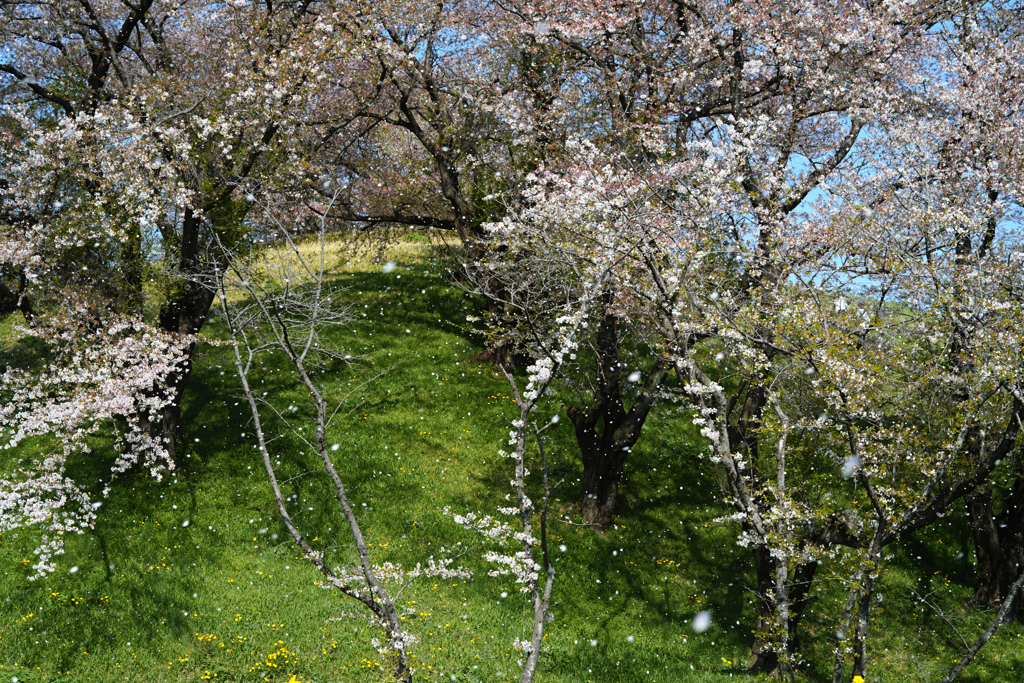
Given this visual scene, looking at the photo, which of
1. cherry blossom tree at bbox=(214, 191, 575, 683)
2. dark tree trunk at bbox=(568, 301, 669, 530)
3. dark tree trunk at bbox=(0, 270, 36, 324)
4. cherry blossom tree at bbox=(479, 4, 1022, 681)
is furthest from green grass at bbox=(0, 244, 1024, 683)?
dark tree trunk at bbox=(0, 270, 36, 324)

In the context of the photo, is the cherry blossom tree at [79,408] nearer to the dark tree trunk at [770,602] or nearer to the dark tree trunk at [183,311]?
the dark tree trunk at [183,311]

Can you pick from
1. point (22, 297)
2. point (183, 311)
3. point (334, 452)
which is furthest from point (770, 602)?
point (22, 297)

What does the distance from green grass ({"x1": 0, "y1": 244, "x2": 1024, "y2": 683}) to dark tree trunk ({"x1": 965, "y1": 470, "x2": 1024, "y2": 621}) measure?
553 mm

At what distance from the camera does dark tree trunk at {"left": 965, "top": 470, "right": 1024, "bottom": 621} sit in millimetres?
13609

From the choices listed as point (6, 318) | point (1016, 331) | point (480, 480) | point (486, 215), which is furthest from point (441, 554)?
point (6, 318)

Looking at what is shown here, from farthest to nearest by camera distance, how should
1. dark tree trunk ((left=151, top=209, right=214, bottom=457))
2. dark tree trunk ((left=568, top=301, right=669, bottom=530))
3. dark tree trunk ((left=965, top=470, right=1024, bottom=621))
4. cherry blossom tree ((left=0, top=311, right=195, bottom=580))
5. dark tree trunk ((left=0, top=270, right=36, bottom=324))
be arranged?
dark tree trunk ((left=0, top=270, right=36, bottom=324))
dark tree trunk ((left=151, top=209, right=214, bottom=457))
dark tree trunk ((left=568, top=301, right=669, bottom=530))
dark tree trunk ((left=965, top=470, right=1024, bottom=621))
cherry blossom tree ((left=0, top=311, right=195, bottom=580))

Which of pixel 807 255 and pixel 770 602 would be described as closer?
pixel 770 602

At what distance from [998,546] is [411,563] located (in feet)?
35.8

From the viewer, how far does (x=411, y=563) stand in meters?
13.2

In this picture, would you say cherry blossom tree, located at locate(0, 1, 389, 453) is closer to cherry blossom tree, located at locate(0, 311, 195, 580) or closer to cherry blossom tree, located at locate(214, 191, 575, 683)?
cherry blossom tree, located at locate(0, 311, 195, 580)

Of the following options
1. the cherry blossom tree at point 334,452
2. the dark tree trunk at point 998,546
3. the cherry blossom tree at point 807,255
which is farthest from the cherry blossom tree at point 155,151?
the dark tree trunk at point 998,546

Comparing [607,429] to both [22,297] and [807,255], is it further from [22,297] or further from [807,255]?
[22,297]

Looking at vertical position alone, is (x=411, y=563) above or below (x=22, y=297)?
below

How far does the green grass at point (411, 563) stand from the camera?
11.1 m
